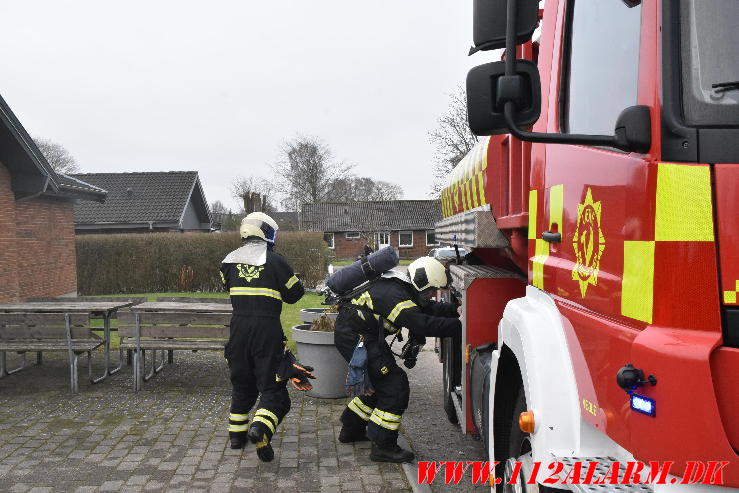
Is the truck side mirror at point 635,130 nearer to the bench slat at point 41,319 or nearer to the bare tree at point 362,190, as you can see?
the bench slat at point 41,319

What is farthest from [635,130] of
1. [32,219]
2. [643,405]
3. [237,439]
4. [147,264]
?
[147,264]

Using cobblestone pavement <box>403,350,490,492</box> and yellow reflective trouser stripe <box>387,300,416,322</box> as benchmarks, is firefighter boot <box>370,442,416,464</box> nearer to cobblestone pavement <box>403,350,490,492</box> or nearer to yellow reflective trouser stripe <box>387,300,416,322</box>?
cobblestone pavement <box>403,350,490,492</box>

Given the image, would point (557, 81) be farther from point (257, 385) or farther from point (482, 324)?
point (257, 385)

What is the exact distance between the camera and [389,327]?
4750 millimetres

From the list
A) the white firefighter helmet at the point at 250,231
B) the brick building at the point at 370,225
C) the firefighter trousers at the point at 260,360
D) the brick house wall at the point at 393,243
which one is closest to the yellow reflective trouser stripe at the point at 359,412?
the firefighter trousers at the point at 260,360

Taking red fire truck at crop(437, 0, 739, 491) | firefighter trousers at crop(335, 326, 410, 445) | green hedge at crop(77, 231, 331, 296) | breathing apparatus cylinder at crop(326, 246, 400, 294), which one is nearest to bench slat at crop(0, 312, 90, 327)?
breathing apparatus cylinder at crop(326, 246, 400, 294)

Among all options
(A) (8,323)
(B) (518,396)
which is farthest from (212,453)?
(A) (8,323)

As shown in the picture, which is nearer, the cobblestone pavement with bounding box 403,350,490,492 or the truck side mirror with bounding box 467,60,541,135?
the truck side mirror with bounding box 467,60,541,135

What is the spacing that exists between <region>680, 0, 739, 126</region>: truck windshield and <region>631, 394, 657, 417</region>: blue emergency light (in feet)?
2.34

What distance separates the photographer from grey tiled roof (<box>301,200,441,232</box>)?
5172 cm

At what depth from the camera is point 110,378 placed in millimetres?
7418

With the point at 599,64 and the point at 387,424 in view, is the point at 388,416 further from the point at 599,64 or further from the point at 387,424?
the point at 599,64

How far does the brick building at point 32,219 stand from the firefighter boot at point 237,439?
9.34 m

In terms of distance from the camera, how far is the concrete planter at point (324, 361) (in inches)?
245
